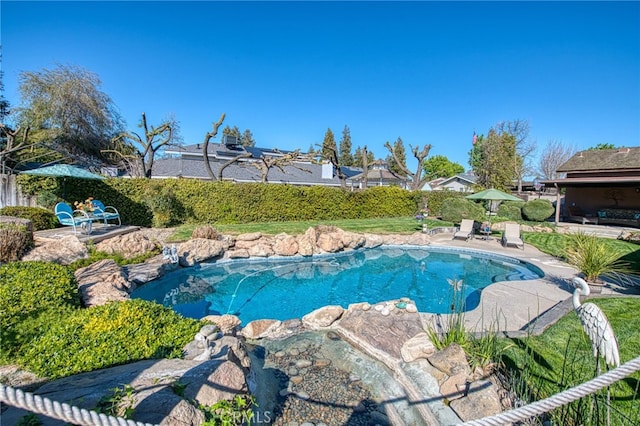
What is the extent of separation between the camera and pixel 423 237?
13.5m

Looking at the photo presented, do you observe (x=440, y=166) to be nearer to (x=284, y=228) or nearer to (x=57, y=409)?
(x=284, y=228)

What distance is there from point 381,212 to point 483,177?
17907 millimetres

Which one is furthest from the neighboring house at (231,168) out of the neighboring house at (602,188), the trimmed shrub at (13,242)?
the neighboring house at (602,188)

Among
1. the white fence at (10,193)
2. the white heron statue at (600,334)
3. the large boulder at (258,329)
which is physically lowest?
the large boulder at (258,329)

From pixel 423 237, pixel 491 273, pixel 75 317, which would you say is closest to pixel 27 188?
pixel 75 317

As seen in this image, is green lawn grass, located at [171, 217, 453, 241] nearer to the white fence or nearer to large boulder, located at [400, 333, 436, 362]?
the white fence

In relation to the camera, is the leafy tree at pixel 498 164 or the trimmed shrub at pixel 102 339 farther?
the leafy tree at pixel 498 164

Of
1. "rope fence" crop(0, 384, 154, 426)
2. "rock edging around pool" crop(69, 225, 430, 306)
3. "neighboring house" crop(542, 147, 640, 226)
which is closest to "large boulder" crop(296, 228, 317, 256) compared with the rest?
"rock edging around pool" crop(69, 225, 430, 306)

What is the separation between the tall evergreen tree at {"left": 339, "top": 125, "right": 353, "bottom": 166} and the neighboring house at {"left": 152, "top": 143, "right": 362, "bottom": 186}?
28043 mm

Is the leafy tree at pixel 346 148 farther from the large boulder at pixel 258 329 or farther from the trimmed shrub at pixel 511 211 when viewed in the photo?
the large boulder at pixel 258 329

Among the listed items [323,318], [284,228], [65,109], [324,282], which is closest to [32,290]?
[323,318]

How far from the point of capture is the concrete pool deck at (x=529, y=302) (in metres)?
4.88

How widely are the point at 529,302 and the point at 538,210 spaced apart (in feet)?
55.8

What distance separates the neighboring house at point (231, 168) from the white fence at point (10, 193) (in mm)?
10727
